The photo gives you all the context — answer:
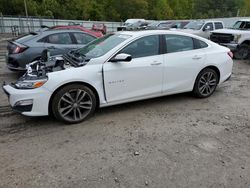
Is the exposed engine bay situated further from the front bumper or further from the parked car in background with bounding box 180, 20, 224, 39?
the parked car in background with bounding box 180, 20, 224, 39

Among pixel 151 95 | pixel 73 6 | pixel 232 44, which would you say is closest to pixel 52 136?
pixel 151 95

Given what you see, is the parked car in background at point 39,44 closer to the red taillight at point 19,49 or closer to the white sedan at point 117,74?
the red taillight at point 19,49

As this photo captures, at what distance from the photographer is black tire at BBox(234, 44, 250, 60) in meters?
10.8

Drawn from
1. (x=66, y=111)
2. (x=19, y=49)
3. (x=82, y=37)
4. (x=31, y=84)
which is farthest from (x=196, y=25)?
(x=31, y=84)

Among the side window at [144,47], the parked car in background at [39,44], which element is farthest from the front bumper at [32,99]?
the parked car in background at [39,44]

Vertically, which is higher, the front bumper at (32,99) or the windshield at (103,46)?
the windshield at (103,46)

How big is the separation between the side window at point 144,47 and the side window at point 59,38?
3453 millimetres

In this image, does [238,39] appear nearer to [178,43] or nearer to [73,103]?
[178,43]

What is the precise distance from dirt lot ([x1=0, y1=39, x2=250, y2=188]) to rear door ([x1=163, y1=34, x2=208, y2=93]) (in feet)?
1.52

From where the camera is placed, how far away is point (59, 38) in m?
7.18

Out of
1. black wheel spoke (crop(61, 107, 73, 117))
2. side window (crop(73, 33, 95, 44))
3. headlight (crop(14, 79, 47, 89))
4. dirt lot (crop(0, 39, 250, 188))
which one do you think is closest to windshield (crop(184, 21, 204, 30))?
side window (crop(73, 33, 95, 44))

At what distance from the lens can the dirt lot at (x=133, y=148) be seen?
282cm

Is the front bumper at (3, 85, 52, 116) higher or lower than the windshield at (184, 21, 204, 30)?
lower

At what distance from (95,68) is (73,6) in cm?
5142
